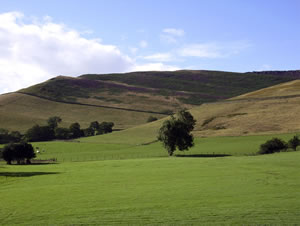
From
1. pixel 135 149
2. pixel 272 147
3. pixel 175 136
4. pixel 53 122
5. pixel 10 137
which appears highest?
pixel 53 122

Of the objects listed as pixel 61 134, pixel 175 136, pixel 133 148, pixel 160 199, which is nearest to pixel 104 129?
pixel 61 134

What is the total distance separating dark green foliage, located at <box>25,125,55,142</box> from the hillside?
22.0 meters

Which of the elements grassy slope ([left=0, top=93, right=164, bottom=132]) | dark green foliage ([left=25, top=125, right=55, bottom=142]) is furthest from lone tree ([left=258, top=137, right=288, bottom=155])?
grassy slope ([left=0, top=93, right=164, bottom=132])

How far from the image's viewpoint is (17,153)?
79000mm

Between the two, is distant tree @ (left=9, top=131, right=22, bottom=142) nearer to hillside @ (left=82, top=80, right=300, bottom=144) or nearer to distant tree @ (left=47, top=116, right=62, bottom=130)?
distant tree @ (left=47, top=116, right=62, bottom=130)

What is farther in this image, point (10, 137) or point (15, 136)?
point (15, 136)

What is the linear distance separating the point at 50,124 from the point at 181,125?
81.1 m

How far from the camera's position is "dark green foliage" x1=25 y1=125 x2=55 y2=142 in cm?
13184

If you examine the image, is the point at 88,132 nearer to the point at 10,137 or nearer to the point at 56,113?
the point at 10,137

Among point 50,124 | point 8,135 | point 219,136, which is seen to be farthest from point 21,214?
point 50,124

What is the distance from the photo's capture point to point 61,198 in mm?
27625

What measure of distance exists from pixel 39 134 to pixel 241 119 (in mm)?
71581

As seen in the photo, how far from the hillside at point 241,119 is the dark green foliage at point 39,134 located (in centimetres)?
2198

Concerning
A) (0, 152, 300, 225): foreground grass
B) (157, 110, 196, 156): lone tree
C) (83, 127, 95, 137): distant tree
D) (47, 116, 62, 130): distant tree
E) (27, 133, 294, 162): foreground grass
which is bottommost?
(0, 152, 300, 225): foreground grass
